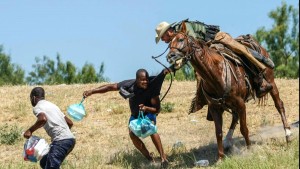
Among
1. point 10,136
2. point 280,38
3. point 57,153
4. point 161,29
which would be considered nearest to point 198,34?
point 161,29

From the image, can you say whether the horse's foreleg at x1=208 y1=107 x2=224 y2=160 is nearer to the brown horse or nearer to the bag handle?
the brown horse

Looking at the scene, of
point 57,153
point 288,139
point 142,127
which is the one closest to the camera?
point 57,153

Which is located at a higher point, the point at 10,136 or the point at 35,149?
the point at 35,149

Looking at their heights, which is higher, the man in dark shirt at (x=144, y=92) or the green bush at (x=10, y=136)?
the man in dark shirt at (x=144, y=92)

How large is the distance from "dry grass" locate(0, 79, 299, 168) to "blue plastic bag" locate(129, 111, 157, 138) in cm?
88

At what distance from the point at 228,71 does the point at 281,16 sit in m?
30.8

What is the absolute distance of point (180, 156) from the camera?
9945 millimetres

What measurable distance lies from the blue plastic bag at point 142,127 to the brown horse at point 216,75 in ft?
3.50

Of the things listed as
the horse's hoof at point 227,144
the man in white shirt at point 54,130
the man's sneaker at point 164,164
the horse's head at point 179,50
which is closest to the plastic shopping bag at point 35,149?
the man in white shirt at point 54,130

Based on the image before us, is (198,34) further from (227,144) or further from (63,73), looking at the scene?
(63,73)

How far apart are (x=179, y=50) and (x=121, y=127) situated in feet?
16.5

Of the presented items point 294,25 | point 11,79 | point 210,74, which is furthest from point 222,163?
point 11,79

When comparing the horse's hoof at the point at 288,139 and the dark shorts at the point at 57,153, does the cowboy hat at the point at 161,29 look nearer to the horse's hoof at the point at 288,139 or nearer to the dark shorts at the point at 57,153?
the dark shorts at the point at 57,153

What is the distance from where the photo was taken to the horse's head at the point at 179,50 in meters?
8.41
